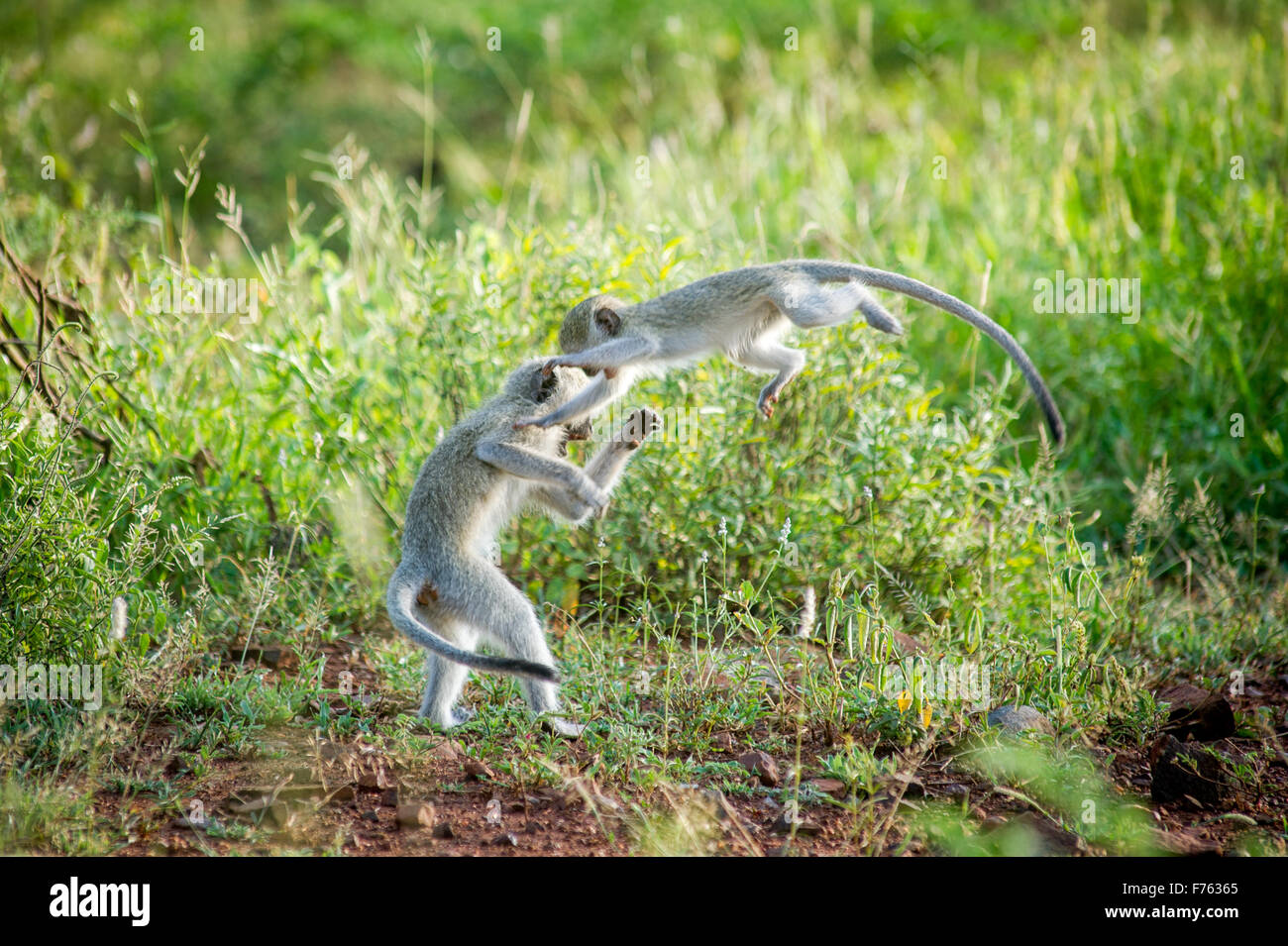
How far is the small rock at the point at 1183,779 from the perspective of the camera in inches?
130

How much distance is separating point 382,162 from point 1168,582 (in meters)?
7.75

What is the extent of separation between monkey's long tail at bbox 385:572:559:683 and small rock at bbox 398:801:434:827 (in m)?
0.38

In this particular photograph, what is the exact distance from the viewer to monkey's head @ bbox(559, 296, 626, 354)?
13.3 feet

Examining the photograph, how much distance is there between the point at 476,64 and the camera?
1092 cm

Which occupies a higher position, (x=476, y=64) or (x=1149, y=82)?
(x=476, y=64)

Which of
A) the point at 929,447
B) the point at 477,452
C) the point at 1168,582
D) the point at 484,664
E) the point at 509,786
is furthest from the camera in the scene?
the point at 1168,582

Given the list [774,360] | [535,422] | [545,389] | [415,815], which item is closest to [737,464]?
[774,360]

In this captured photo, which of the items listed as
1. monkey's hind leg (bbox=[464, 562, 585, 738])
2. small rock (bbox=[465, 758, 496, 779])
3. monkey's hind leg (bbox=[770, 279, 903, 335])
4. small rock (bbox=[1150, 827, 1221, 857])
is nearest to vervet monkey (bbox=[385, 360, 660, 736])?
monkey's hind leg (bbox=[464, 562, 585, 738])

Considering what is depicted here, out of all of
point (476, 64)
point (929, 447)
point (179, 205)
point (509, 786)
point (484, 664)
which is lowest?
point (509, 786)

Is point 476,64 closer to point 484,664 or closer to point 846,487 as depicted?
point 846,487

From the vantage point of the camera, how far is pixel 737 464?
4.66 metres

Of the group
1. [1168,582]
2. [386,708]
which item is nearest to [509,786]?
[386,708]

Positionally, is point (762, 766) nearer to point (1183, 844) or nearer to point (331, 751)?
point (1183, 844)

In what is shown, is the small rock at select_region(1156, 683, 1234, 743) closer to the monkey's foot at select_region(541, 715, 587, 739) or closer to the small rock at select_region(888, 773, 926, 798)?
the small rock at select_region(888, 773, 926, 798)
